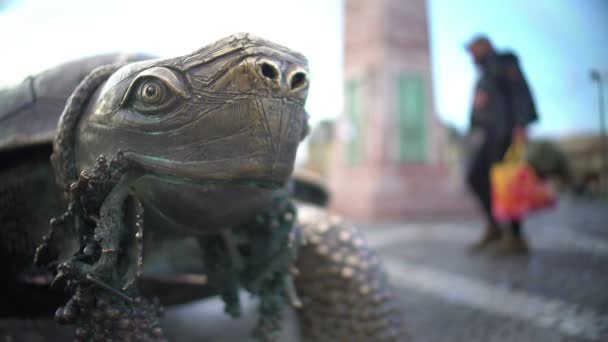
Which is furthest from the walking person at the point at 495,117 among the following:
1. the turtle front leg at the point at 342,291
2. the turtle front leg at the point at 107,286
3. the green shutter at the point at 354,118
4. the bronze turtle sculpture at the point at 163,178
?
the green shutter at the point at 354,118

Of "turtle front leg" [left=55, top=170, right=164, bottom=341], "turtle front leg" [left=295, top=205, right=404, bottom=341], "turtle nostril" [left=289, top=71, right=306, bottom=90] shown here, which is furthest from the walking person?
"turtle front leg" [left=55, top=170, right=164, bottom=341]

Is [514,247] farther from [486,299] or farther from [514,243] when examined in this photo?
[486,299]

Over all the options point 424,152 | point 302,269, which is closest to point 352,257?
point 302,269

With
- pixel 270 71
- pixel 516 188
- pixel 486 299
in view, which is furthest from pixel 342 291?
pixel 516 188

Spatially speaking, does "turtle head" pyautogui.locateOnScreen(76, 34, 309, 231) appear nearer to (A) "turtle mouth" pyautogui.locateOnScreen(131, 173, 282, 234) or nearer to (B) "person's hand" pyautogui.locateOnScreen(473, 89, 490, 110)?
(A) "turtle mouth" pyautogui.locateOnScreen(131, 173, 282, 234)

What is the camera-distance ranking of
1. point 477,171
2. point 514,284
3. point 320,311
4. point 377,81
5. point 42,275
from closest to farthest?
point 42,275 → point 320,311 → point 514,284 → point 477,171 → point 377,81

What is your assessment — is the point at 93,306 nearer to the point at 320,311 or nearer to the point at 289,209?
the point at 289,209

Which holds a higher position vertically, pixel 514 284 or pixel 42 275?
pixel 42 275
